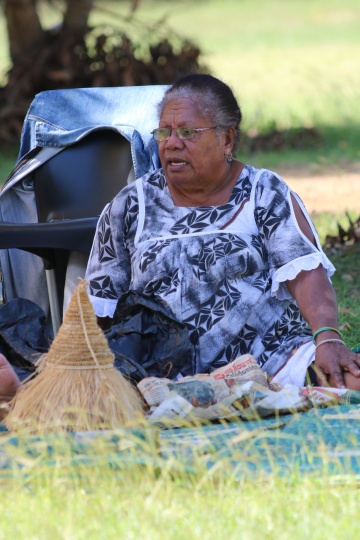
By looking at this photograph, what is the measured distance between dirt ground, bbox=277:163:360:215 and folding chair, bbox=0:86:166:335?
3828mm

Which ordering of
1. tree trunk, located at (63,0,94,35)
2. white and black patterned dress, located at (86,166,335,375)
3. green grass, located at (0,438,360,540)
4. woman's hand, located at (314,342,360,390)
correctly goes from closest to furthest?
green grass, located at (0,438,360,540)
woman's hand, located at (314,342,360,390)
white and black patterned dress, located at (86,166,335,375)
tree trunk, located at (63,0,94,35)

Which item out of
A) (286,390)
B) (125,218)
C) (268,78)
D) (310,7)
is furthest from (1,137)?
(310,7)

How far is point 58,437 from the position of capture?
345cm

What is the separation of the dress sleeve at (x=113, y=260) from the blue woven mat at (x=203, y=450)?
3.38 ft

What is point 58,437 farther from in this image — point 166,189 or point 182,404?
point 166,189

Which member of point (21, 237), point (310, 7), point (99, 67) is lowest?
point (310, 7)

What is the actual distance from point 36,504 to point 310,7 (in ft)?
127

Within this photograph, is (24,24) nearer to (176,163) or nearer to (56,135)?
(56,135)

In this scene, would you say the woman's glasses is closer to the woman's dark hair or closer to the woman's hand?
the woman's dark hair

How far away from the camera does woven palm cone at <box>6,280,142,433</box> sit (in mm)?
3578

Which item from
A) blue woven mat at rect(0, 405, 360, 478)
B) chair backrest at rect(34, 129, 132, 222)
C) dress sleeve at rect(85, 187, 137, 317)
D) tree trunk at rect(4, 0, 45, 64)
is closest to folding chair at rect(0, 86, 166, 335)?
chair backrest at rect(34, 129, 132, 222)

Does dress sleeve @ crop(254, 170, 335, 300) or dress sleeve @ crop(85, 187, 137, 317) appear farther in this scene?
dress sleeve @ crop(85, 187, 137, 317)

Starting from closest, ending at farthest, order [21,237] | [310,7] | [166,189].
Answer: [166,189] < [21,237] < [310,7]

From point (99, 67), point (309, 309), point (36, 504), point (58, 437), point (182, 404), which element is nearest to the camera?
point (36, 504)
